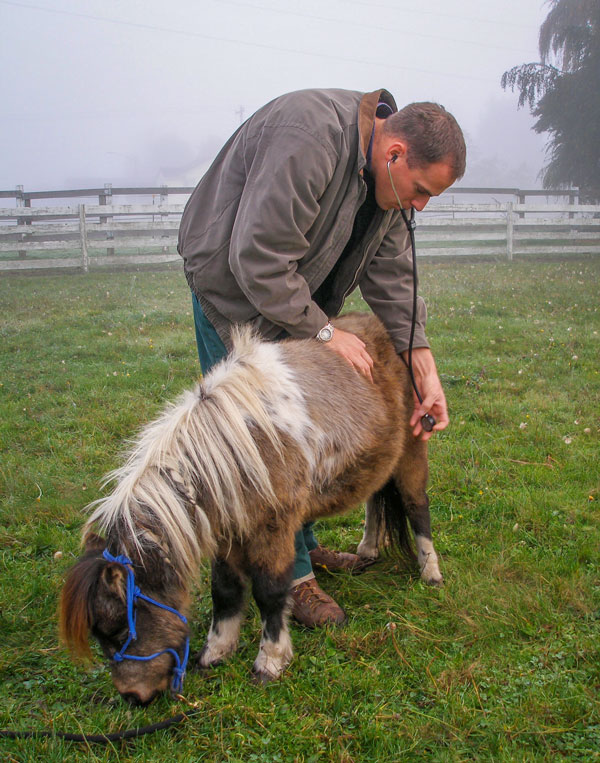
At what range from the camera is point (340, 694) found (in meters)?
2.53

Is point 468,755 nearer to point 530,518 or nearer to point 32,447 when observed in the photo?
point 530,518

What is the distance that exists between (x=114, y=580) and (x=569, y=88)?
22.8m

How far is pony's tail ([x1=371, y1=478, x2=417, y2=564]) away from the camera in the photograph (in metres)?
3.56

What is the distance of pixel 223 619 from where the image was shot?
2.82m

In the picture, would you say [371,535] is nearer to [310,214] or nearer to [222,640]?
[222,640]

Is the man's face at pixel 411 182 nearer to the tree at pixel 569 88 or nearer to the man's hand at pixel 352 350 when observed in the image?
the man's hand at pixel 352 350

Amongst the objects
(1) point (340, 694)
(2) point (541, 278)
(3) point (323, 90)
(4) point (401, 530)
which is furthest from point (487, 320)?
(1) point (340, 694)

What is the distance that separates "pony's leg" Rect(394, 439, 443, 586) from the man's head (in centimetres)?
133

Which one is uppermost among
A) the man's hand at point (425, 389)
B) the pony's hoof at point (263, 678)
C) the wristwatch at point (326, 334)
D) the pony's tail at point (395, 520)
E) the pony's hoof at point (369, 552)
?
the wristwatch at point (326, 334)

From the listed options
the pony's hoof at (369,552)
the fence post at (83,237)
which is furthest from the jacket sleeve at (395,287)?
the fence post at (83,237)

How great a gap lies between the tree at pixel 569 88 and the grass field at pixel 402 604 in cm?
1683

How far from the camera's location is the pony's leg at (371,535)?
364 centimetres

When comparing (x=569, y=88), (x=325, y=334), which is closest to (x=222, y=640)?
(x=325, y=334)

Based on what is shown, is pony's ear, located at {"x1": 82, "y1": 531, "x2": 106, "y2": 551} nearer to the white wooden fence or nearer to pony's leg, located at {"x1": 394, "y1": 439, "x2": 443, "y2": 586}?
pony's leg, located at {"x1": 394, "y1": 439, "x2": 443, "y2": 586}
